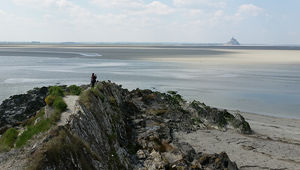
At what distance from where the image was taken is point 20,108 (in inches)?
1537

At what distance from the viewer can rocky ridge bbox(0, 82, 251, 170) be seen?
13.9 meters

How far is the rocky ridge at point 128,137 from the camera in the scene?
13883mm

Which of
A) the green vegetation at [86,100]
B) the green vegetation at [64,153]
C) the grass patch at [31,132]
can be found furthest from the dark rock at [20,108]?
the green vegetation at [64,153]

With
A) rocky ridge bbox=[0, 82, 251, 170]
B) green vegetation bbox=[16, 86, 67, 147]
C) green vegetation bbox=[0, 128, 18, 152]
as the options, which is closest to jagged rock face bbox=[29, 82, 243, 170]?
rocky ridge bbox=[0, 82, 251, 170]

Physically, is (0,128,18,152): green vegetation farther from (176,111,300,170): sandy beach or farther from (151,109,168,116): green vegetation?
(151,109,168,116): green vegetation

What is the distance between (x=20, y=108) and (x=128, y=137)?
60.4 feet

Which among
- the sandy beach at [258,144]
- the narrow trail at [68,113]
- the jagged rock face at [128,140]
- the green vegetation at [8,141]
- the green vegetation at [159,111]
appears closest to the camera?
the jagged rock face at [128,140]

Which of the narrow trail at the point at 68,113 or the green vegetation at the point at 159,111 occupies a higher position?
the narrow trail at the point at 68,113

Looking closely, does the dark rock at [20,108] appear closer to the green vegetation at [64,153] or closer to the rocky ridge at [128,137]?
the rocky ridge at [128,137]

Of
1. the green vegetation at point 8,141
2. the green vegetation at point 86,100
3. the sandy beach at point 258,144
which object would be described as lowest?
the sandy beach at point 258,144

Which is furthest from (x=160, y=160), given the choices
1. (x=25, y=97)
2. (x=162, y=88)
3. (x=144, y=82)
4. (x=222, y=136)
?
(x=144, y=82)

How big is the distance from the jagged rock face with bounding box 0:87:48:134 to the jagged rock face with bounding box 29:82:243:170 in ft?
31.5

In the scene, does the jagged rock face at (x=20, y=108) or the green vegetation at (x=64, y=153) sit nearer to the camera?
the green vegetation at (x=64, y=153)

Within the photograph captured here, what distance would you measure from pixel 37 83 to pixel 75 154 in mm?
61352
